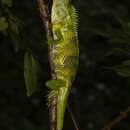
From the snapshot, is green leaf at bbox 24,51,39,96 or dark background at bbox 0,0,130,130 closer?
green leaf at bbox 24,51,39,96

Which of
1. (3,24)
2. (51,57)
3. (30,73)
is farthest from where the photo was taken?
(3,24)

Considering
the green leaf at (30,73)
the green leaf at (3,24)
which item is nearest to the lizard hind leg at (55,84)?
the green leaf at (30,73)

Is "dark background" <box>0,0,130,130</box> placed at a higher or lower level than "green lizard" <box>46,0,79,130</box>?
lower

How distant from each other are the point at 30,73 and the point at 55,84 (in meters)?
0.20

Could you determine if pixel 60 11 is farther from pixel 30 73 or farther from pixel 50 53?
pixel 30 73

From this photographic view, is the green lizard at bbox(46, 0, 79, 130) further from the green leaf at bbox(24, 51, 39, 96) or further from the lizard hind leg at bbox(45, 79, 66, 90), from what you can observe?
the green leaf at bbox(24, 51, 39, 96)

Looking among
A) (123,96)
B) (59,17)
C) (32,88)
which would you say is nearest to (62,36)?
(59,17)

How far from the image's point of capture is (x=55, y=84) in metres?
1.63

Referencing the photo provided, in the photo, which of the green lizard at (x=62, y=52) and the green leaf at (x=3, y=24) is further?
the green leaf at (x=3, y=24)

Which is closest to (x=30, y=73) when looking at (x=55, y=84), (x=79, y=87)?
(x=55, y=84)

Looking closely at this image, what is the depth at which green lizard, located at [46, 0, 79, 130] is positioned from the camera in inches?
64.0

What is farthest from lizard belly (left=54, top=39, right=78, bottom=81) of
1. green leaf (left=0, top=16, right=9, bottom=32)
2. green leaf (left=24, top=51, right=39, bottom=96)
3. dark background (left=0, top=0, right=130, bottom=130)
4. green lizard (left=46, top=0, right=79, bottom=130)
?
dark background (left=0, top=0, right=130, bottom=130)

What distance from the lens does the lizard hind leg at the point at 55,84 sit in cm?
162

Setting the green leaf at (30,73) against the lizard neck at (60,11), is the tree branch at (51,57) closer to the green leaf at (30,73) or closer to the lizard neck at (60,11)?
the lizard neck at (60,11)
